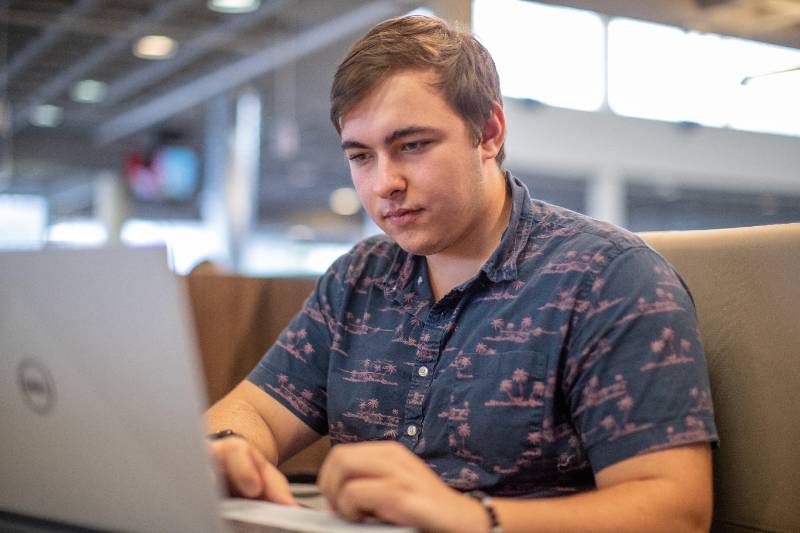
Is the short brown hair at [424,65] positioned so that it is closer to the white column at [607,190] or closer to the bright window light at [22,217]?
the bright window light at [22,217]

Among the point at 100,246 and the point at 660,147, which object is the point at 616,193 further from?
the point at 100,246

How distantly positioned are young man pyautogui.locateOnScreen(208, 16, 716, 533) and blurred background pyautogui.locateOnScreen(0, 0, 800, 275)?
0.85 meters

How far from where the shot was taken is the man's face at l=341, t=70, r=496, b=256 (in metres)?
1.28

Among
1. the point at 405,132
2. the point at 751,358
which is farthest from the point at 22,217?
the point at 751,358

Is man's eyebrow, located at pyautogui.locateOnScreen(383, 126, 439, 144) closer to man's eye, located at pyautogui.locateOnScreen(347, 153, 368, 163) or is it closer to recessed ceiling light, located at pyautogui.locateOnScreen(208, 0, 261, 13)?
man's eye, located at pyautogui.locateOnScreen(347, 153, 368, 163)

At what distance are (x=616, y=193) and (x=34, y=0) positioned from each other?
5.97m

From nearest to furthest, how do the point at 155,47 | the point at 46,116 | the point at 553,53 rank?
1. the point at 553,53
2. the point at 155,47
3. the point at 46,116

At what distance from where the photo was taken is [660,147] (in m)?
9.59

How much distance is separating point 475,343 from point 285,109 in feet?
30.3

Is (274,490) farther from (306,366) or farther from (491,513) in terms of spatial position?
(306,366)

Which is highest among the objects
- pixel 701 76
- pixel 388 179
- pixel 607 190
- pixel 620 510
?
pixel 701 76

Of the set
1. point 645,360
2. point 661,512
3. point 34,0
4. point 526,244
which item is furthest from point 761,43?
point 34,0

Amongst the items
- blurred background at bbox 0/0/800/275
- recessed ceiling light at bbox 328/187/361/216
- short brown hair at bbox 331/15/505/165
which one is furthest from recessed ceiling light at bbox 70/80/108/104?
short brown hair at bbox 331/15/505/165

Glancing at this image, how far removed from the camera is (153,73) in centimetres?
884
